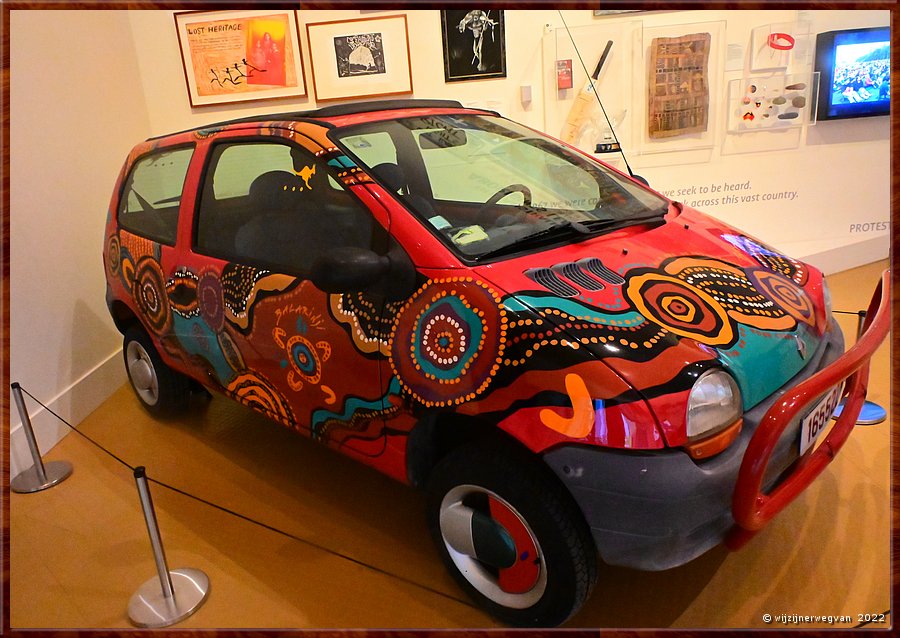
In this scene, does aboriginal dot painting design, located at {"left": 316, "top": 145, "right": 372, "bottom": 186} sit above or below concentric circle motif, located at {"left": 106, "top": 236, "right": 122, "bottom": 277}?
above

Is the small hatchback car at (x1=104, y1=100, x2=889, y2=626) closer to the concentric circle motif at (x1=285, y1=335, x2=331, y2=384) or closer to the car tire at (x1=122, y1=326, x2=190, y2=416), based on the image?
the concentric circle motif at (x1=285, y1=335, x2=331, y2=384)

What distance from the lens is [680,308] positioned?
4.82ft

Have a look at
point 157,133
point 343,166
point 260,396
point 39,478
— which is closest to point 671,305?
point 343,166

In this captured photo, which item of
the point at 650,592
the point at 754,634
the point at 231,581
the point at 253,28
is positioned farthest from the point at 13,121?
the point at 754,634

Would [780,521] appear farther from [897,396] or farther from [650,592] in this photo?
[897,396]

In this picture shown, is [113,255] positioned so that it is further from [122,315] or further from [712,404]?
[712,404]

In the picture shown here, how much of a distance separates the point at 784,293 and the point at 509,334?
0.80 m

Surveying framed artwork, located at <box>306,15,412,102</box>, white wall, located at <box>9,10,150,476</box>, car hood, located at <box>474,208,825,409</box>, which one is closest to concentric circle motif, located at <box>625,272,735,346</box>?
car hood, located at <box>474,208,825,409</box>

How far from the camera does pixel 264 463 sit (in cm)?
245

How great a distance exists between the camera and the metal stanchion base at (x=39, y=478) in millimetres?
2438

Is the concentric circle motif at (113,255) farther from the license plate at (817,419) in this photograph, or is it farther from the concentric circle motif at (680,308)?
the license plate at (817,419)

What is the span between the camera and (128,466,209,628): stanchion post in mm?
1726

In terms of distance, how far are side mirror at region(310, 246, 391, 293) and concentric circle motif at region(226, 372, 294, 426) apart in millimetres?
609

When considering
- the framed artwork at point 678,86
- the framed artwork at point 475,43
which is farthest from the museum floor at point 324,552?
the framed artwork at point 475,43
